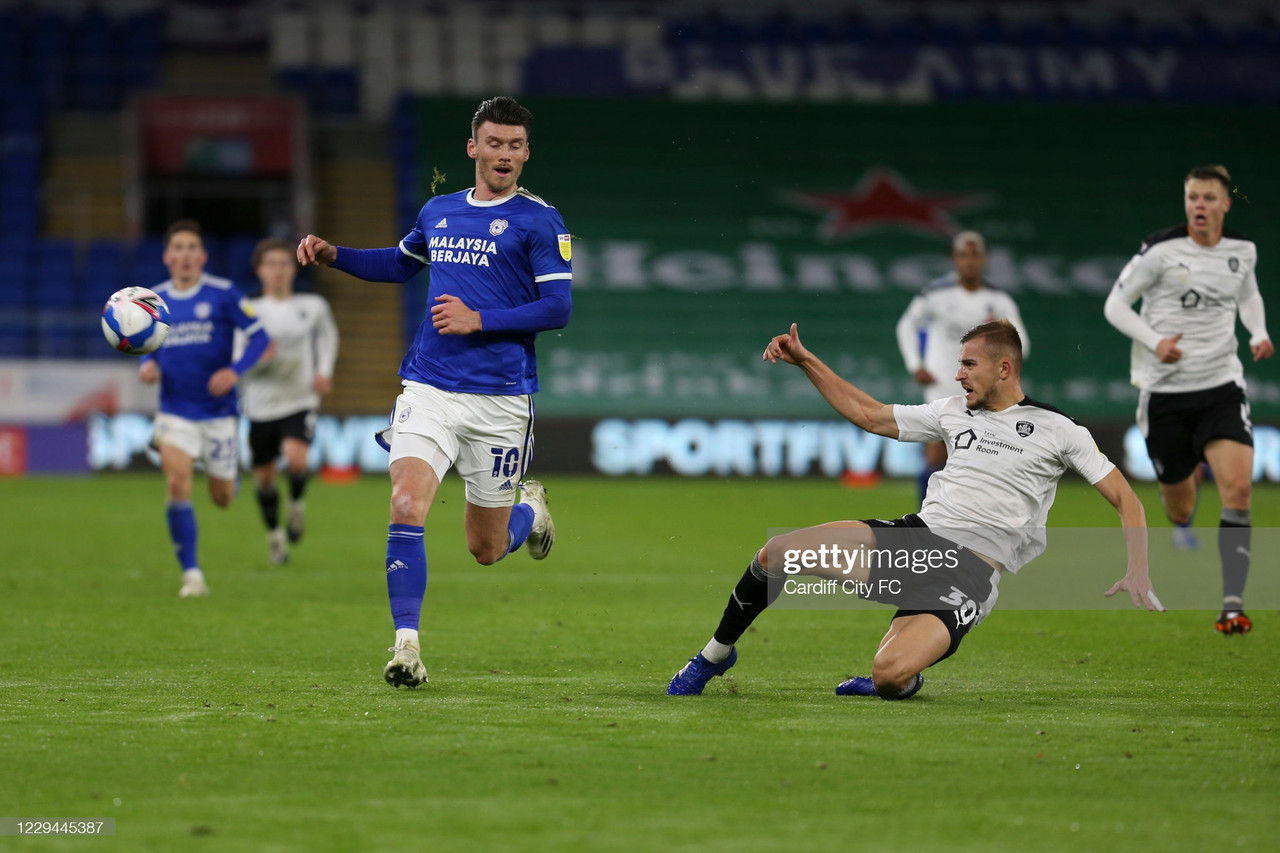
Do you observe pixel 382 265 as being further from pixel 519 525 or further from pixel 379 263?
pixel 519 525

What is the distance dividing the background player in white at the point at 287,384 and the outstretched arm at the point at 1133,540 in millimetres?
7514

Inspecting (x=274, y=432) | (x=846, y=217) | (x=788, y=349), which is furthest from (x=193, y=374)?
(x=846, y=217)

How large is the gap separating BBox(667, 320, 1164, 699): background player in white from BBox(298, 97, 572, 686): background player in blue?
1090 millimetres

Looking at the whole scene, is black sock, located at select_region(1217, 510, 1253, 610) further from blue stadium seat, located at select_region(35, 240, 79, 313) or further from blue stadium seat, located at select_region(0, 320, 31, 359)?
blue stadium seat, located at select_region(35, 240, 79, 313)

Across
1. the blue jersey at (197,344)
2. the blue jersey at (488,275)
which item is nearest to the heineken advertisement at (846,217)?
the blue jersey at (197,344)

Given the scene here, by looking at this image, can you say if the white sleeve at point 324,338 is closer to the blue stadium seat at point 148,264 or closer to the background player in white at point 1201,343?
the background player in white at point 1201,343

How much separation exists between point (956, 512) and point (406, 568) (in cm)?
210

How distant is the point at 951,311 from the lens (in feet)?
39.1

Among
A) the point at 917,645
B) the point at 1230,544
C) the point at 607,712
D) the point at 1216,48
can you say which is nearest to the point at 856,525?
the point at 917,645

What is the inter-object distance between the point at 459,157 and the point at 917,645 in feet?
69.9

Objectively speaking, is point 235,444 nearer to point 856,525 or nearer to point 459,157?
point 856,525

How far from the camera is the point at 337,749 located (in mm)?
4852

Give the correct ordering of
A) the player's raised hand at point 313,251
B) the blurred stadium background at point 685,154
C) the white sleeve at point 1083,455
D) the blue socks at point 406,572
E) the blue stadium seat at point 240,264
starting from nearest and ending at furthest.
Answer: the white sleeve at point 1083,455
the blue socks at point 406,572
the player's raised hand at point 313,251
the blue stadium seat at point 240,264
the blurred stadium background at point 685,154

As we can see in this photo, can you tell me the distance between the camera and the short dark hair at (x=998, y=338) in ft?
19.1
